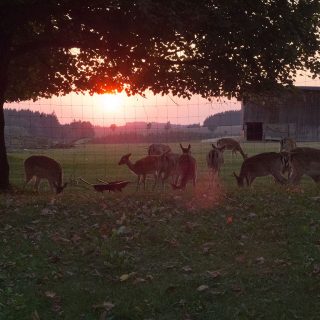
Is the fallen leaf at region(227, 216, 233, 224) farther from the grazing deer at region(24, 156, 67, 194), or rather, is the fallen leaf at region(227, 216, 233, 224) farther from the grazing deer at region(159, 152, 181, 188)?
the grazing deer at region(24, 156, 67, 194)

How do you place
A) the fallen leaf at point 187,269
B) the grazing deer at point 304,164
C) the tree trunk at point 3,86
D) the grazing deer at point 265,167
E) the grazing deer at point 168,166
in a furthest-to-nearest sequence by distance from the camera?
1. the grazing deer at point 168,166
2. the grazing deer at point 265,167
3. the grazing deer at point 304,164
4. the tree trunk at point 3,86
5. the fallen leaf at point 187,269

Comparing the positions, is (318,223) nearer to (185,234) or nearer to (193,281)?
(185,234)

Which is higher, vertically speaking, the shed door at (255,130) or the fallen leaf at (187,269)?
the shed door at (255,130)

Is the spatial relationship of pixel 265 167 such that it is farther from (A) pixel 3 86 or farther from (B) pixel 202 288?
(B) pixel 202 288

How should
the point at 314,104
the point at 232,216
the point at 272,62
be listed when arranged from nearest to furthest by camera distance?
1. the point at 232,216
2. the point at 272,62
3. the point at 314,104

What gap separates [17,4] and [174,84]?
15.9ft

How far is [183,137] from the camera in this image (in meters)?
62.1

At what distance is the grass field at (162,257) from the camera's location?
7.20 metres

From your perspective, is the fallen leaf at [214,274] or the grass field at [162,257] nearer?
the grass field at [162,257]

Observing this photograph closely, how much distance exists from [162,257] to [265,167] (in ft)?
33.7

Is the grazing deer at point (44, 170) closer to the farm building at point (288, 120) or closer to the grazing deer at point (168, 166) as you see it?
the grazing deer at point (168, 166)

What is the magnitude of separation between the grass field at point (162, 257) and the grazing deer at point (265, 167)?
6.46m

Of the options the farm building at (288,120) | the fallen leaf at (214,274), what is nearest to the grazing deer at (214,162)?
the fallen leaf at (214,274)

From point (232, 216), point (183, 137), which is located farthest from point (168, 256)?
point (183, 137)
